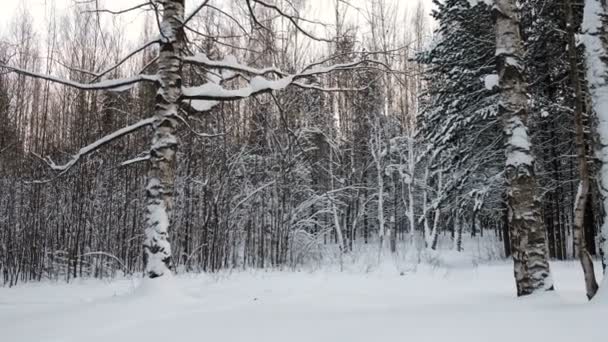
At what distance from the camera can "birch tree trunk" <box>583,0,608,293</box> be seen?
3507mm

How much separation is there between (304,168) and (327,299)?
41.8 ft

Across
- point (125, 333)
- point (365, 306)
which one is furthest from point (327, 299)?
point (125, 333)

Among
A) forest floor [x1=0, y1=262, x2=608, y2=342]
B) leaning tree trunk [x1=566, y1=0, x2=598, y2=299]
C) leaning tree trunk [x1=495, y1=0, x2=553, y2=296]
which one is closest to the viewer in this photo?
forest floor [x1=0, y1=262, x2=608, y2=342]

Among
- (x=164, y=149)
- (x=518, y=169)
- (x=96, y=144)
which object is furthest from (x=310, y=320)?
(x=96, y=144)

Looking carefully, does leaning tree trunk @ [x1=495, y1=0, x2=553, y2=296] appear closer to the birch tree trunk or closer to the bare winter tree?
the birch tree trunk

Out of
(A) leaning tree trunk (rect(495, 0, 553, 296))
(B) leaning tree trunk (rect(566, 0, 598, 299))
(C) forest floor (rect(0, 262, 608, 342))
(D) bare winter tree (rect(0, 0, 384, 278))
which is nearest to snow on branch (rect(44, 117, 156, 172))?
(D) bare winter tree (rect(0, 0, 384, 278))

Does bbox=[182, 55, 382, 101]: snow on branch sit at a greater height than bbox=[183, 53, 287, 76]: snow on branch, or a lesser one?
lesser

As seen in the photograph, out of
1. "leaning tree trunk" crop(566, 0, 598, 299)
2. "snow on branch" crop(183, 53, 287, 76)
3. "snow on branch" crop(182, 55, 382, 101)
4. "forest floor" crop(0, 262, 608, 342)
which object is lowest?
"forest floor" crop(0, 262, 608, 342)

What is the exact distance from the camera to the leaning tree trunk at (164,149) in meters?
4.20

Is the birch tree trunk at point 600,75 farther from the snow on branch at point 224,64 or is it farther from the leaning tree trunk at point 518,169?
→ the snow on branch at point 224,64

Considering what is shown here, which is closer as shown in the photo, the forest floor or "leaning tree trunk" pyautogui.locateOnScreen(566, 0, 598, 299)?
the forest floor

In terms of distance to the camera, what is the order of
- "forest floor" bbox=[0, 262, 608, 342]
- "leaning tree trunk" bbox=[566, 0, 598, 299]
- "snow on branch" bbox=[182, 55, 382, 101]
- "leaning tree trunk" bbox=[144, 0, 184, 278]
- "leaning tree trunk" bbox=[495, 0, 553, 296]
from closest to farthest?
"forest floor" bbox=[0, 262, 608, 342], "leaning tree trunk" bbox=[566, 0, 598, 299], "leaning tree trunk" bbox=[495, 0, 553, 296], "leaning tree trunk" bbox=[144, 0, 184, 278], "snow on branch" bbox=[182, 55, 382, 101]

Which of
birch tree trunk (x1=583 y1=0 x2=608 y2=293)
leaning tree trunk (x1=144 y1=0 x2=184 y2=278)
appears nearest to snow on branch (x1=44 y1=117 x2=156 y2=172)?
leaning tree trunk (x1=144 y1=0 x2=184 y2=278)

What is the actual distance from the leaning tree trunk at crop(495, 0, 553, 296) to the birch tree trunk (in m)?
0.51
